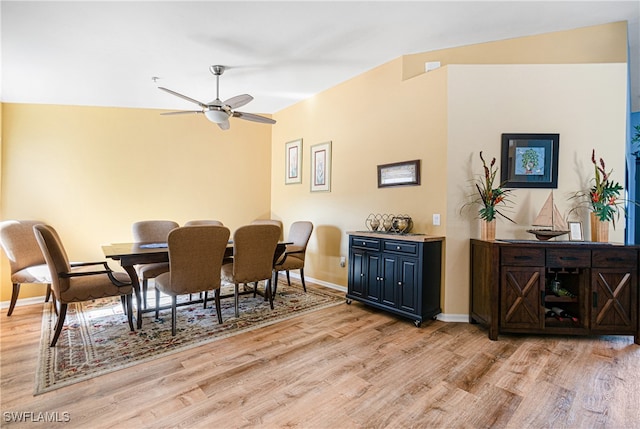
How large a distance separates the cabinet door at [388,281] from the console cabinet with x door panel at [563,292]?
0.85 metres

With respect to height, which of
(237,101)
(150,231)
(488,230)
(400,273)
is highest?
(237,101)

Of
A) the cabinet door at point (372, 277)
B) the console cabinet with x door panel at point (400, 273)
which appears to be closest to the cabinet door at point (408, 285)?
the console cabinet with x door panel at point (400, 273)

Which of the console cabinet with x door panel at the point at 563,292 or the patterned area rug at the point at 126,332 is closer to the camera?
the patterned area rug at the point at 126,332

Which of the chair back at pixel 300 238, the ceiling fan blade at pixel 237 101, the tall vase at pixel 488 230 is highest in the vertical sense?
the ceiling fan blade at pixel 237 101

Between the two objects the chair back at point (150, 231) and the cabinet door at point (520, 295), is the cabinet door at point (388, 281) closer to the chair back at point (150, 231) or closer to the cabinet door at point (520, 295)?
the cabinet door at point (520, 295)

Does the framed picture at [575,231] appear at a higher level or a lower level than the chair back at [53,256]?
higher

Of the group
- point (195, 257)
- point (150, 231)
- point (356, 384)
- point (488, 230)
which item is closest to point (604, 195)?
point (488, 230)

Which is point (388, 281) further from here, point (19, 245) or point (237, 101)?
point (19, 245)

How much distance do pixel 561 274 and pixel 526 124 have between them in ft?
4.99

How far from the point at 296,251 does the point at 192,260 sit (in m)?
1.60

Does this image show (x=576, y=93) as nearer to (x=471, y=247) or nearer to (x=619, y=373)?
(x=471, y=247)

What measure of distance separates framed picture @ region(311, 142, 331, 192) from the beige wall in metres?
1.84

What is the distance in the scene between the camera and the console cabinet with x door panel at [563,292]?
Result: 2.61m

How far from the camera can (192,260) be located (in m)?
2.71
